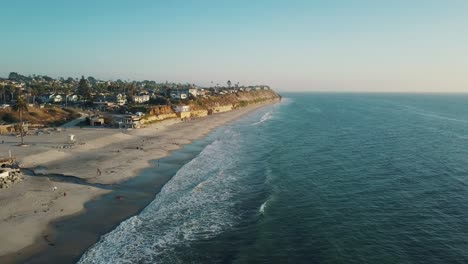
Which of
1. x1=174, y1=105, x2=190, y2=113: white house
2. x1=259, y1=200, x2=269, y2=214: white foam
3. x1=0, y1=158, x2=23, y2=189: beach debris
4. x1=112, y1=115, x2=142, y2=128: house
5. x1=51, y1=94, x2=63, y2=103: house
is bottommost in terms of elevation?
x1=259, y1=200, x2=269, y2=214: white foam

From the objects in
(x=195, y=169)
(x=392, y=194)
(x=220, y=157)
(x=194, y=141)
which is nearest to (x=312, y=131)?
Result: (x=194, y=141)

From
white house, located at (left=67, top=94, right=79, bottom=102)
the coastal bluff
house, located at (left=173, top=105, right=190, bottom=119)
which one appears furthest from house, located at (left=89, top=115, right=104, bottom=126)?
white house, located at (left=67, top=94, right=79, bottom=102)

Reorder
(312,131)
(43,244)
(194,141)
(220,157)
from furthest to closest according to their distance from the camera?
(312,131), (194,141), (220,157), (43,244)

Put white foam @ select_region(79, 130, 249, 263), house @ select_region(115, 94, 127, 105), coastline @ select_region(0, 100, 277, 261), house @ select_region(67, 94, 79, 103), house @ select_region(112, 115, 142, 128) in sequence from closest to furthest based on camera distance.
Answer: white foam @ select_region(79, 130, 249, 263) < coastline @ select_region(0, 100, 277, 261) < house @ select_region(112, 115, 142, 128) < house @ select_region(115, 94, 127, 105) < house @ select_region(67, 94, 79, 103)

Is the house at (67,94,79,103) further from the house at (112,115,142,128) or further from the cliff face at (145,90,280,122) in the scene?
the house at (112,115,142,128)

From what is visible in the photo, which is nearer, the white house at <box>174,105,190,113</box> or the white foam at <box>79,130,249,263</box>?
the white foam at <box>79,130,249,263</box>

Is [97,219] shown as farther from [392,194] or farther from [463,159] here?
[463,159]
